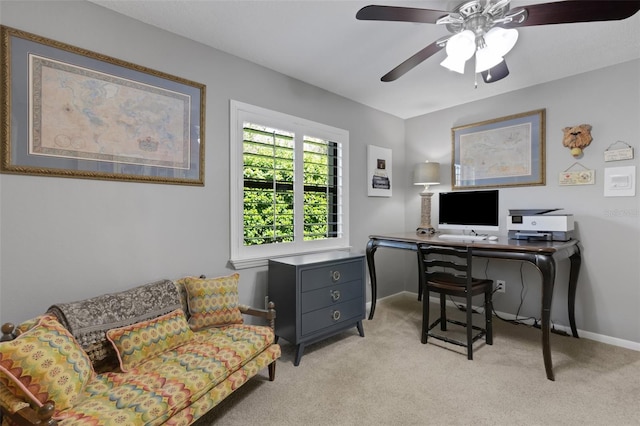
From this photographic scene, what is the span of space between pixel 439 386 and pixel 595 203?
7.16 feet

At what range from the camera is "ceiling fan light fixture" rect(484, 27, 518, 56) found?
1.65 meters

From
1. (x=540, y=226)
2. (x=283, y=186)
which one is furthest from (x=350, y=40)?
(x=540, y=226)

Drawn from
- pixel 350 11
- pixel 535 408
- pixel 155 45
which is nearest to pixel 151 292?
pixel 155 45

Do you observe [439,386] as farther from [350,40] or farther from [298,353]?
[350,40]

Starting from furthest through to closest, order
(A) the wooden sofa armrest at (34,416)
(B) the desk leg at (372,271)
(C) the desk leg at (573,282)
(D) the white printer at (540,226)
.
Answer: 1. (B) the desk leg at (372,271)
2. (C) the desk leg at (573,282)
3. (D) the white printer at (540,226)
4. (A) the wooden sofa armrest at (34,416)

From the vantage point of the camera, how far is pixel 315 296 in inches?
98.6

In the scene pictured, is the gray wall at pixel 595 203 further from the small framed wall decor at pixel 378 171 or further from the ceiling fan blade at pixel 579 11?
the ceiling fan blade at pixel 579 11

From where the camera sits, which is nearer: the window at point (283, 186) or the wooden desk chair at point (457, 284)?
the wooden desk chair at point (457, 284)

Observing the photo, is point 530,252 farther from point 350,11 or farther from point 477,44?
point 350,11

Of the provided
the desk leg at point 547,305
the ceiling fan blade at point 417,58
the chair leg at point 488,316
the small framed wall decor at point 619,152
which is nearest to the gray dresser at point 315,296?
the chair leg at point 488,316

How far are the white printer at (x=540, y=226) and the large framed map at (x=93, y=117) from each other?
2.71 m

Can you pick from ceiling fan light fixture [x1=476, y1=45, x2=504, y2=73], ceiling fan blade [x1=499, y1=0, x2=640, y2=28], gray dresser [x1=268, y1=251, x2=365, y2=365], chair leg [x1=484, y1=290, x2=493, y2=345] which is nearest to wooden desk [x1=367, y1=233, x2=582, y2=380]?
chair leg [x1=484, y1=290, x2=493, y2=345]

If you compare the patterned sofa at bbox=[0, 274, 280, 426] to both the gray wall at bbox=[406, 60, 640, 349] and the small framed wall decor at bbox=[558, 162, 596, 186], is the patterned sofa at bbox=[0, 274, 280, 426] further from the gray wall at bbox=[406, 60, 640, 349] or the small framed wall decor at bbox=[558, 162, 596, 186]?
the small framed wall decor at bbox=[558, 162, 596, 186]

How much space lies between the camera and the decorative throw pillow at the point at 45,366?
3.86 ft
